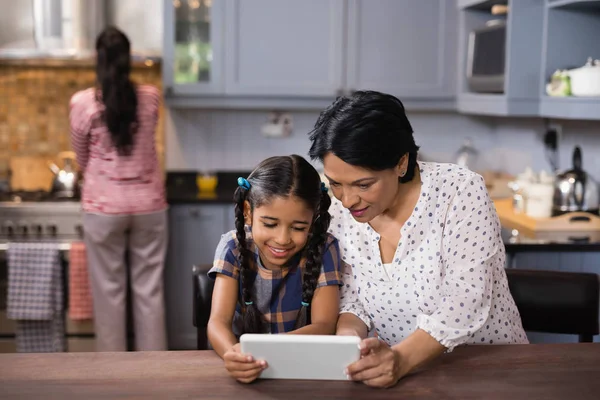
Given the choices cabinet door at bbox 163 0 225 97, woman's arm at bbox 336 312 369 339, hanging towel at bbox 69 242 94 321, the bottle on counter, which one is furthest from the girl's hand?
the bottle on counter

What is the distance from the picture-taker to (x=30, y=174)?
14.8ft

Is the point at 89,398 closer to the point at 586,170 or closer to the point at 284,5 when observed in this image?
the point at 586,170

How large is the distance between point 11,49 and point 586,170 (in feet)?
8.86

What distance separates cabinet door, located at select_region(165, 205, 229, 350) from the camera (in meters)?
4.20

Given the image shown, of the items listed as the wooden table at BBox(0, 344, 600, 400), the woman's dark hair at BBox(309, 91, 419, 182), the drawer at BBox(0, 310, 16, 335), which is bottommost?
the drawer at BBox(0, 310, 16, 335)

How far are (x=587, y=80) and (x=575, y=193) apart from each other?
54 centimetres

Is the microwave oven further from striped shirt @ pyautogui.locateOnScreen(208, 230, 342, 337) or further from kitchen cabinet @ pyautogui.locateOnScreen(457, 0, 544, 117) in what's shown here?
striped shirt @ pyautogui.locateOnScreen(208, 230, 342, 337)

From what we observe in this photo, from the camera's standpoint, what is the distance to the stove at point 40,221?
398 cm

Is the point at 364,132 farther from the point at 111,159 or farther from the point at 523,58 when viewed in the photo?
the point at 111,159

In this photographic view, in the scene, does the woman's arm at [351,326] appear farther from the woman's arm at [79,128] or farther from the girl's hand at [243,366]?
the woman's arm at [79,128]

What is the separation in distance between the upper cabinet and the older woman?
8.01ft

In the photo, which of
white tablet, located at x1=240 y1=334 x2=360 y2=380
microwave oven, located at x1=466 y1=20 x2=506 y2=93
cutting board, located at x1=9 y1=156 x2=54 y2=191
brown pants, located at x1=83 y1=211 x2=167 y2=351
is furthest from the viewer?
cutting board, located at x1=9 y1=156 x2=54 y2=191

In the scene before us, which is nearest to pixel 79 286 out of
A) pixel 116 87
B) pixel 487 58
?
pixel 116 87

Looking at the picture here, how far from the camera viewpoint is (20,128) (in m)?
4.54
